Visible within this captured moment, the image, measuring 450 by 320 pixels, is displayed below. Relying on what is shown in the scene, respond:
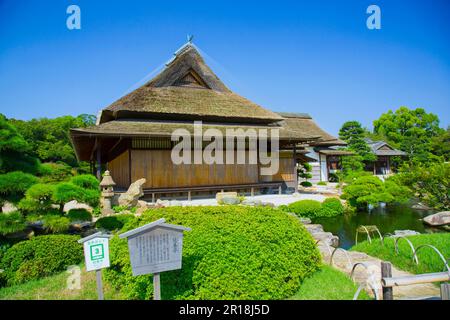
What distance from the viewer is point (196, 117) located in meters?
13.9

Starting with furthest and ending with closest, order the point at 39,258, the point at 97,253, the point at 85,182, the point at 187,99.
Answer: the point at 187,99 → the point at 85,182 → the point at 39,258 → the point at 97,253

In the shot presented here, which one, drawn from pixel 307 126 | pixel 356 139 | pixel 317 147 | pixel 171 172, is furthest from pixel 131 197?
pixel 356 139

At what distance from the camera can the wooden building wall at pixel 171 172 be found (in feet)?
39.0

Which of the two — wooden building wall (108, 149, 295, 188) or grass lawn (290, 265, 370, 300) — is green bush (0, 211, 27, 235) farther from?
wooden building wall (108, 149, 295, 188)

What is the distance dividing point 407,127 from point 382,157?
15012mm

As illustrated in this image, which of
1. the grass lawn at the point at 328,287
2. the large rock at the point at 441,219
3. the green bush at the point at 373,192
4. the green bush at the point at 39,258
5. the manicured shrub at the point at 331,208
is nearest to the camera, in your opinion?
the grass lawn at the point at 328,287

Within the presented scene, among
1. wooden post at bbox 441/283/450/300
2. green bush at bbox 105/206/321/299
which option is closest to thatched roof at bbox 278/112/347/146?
green bush at bbox 105/206/321/299

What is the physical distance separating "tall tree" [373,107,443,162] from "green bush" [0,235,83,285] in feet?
129

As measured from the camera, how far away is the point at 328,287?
387 centimetres

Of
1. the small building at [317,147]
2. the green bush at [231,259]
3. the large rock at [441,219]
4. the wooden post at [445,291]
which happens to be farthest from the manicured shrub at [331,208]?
the small building at [317,147]

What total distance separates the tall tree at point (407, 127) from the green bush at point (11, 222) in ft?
→ 131

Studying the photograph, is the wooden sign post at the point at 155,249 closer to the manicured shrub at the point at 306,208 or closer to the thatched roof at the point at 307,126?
the manicured shrub at the point at 306,208

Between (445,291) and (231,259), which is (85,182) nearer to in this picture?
(231,259)

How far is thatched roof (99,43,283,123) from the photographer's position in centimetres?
1300
